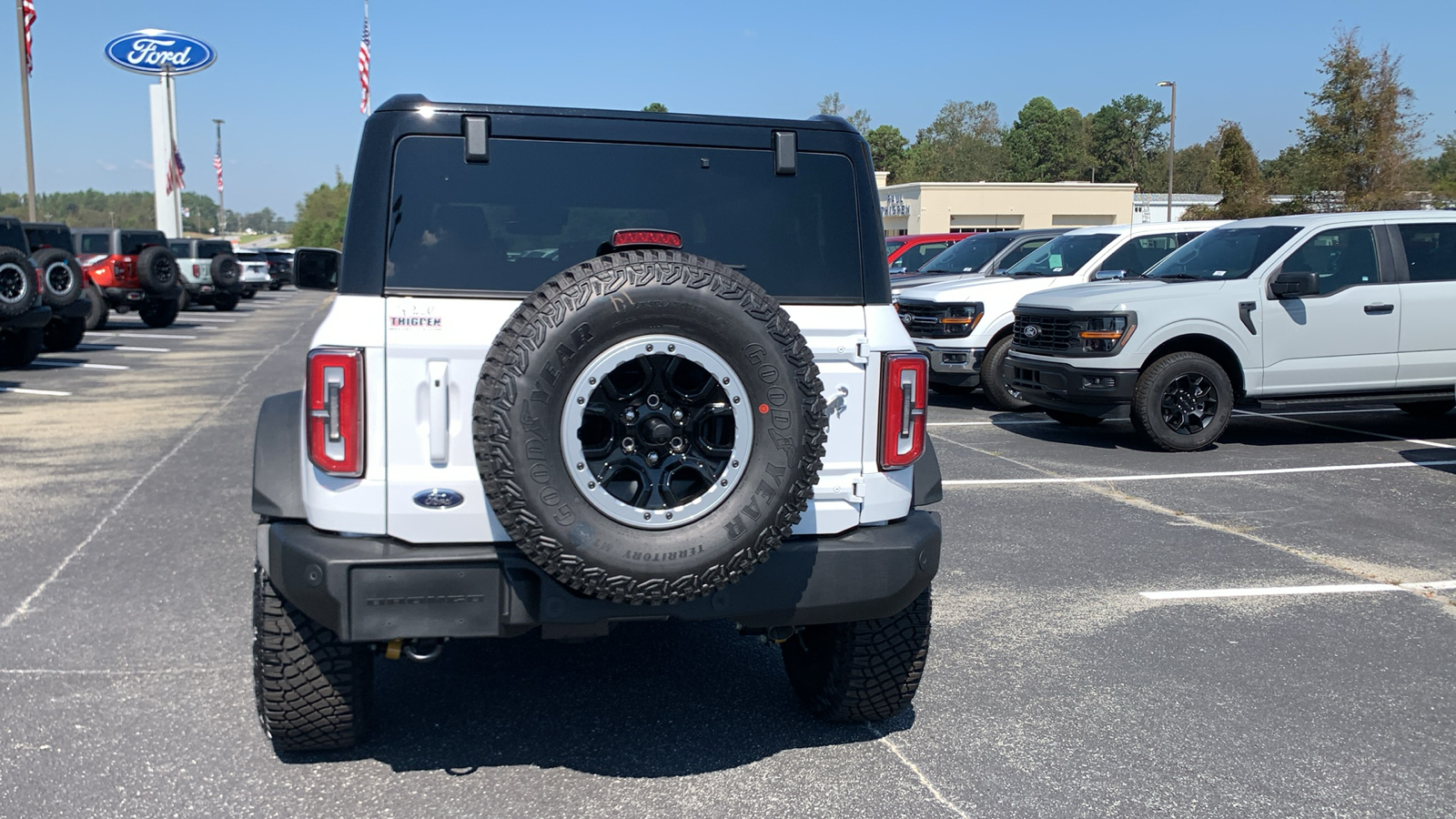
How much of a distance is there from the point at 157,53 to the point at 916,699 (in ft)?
189

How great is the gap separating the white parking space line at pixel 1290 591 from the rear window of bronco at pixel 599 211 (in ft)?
9.59

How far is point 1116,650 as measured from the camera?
4.99 metres

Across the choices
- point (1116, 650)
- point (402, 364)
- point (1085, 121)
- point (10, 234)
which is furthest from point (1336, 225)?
point (1085, 121)

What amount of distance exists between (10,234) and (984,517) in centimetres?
1348

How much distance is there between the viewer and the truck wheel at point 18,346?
15.6 m

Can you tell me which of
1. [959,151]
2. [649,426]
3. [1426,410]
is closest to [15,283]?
[649,426]

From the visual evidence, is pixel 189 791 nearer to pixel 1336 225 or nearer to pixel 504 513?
pixel 504 513

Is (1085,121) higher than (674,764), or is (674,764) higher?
(1085,121)

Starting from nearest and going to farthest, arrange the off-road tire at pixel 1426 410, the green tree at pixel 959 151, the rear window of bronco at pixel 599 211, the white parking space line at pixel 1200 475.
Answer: the rear window of bronco at pixel 599 211, the white parking space line at pixel 1200 475, the off-road tire at pixel 1426 410, the green tree at pixel 959 151

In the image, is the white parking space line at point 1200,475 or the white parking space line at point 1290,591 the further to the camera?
the white parking space line at point 1200,475

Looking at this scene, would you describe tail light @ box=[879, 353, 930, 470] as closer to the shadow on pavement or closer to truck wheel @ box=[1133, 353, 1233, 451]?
the shadow on pavement

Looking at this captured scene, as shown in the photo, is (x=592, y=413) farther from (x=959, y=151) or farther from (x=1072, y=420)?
(x=959, y=151)

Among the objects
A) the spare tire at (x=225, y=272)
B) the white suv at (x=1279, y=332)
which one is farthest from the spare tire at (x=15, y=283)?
the spare tire at (x=225, y=272)

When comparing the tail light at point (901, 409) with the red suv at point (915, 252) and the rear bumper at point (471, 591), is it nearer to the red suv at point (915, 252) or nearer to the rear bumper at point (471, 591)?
the rear bumper at point (471, 591)
